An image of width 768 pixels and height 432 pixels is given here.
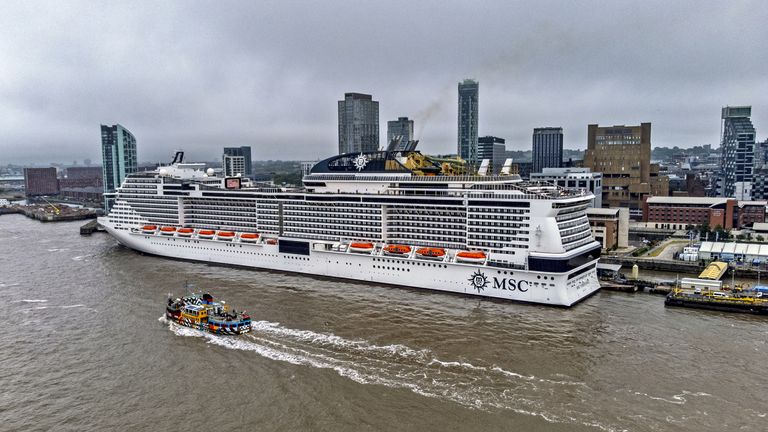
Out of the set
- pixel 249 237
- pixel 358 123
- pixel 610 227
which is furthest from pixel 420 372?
pixel 358 123

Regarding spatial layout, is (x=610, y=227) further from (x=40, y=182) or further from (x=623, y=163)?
(x=40, y=182)

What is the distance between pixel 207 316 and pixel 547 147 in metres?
105

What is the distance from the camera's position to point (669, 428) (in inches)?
590

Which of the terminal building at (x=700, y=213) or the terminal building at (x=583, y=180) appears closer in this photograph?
the terminal building at (x=700, y=213)

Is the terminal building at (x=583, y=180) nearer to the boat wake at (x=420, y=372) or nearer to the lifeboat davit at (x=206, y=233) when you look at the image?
the lifeboat davit at (x=206, y=233)

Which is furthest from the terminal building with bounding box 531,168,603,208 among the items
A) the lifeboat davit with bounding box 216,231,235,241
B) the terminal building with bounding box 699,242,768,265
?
the lifeboat davit with bounding box 216,231,235,241

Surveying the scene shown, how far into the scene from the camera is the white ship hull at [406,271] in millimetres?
26391

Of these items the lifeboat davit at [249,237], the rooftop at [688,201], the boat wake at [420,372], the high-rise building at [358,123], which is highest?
the high-rise building at [358,123]

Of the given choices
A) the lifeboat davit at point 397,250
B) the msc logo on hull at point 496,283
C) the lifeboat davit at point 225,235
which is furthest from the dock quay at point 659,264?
the lifeboat davit at point 225,235

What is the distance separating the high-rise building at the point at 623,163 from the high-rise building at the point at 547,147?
4929cm

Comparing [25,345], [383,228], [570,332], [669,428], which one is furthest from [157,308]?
[669,428]

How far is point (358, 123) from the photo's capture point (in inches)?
6024

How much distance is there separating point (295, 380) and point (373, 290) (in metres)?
12.0

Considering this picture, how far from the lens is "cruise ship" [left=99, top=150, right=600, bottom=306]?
27094mm
